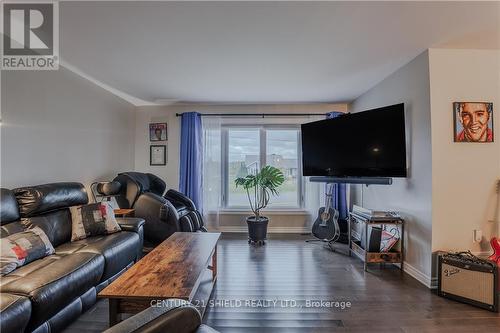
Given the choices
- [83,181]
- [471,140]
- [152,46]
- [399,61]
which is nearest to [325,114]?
[399,61]

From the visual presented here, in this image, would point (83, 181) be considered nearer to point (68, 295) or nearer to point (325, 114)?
point (68, 295)

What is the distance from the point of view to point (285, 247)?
371cm

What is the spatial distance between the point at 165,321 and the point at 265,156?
12.6 ft

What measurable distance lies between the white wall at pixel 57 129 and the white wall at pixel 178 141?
1.55 ft

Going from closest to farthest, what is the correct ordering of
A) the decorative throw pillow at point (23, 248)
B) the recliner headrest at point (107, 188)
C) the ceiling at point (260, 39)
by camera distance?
the decorative throw pillow at point (23, 248), the ceiling at point (260, 39), the recliner headrest at point (107, 188)

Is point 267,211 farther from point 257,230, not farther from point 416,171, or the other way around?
point 416,171

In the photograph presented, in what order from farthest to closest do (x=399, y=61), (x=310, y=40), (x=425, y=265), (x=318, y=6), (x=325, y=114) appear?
(x=325, y=114) < (x=399, y=61) < (x=425, y=265) < (x=310, y=40) < (x=318, y=6)

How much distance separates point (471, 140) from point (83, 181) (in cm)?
451

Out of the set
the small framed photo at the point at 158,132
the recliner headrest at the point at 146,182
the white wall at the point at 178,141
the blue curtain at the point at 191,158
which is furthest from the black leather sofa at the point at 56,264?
the small framed photo at the point at 158,132

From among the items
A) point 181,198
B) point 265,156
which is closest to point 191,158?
point 181,198

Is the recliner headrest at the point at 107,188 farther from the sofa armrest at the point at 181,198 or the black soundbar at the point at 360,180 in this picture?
the black soundbar at the point at 360,180

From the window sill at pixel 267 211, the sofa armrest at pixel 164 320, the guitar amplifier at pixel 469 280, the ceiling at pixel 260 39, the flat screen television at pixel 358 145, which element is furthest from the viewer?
the window sill at pixel 267 211

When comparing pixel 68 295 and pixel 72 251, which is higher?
pixel 72 251

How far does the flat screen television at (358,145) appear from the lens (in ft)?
9.02
